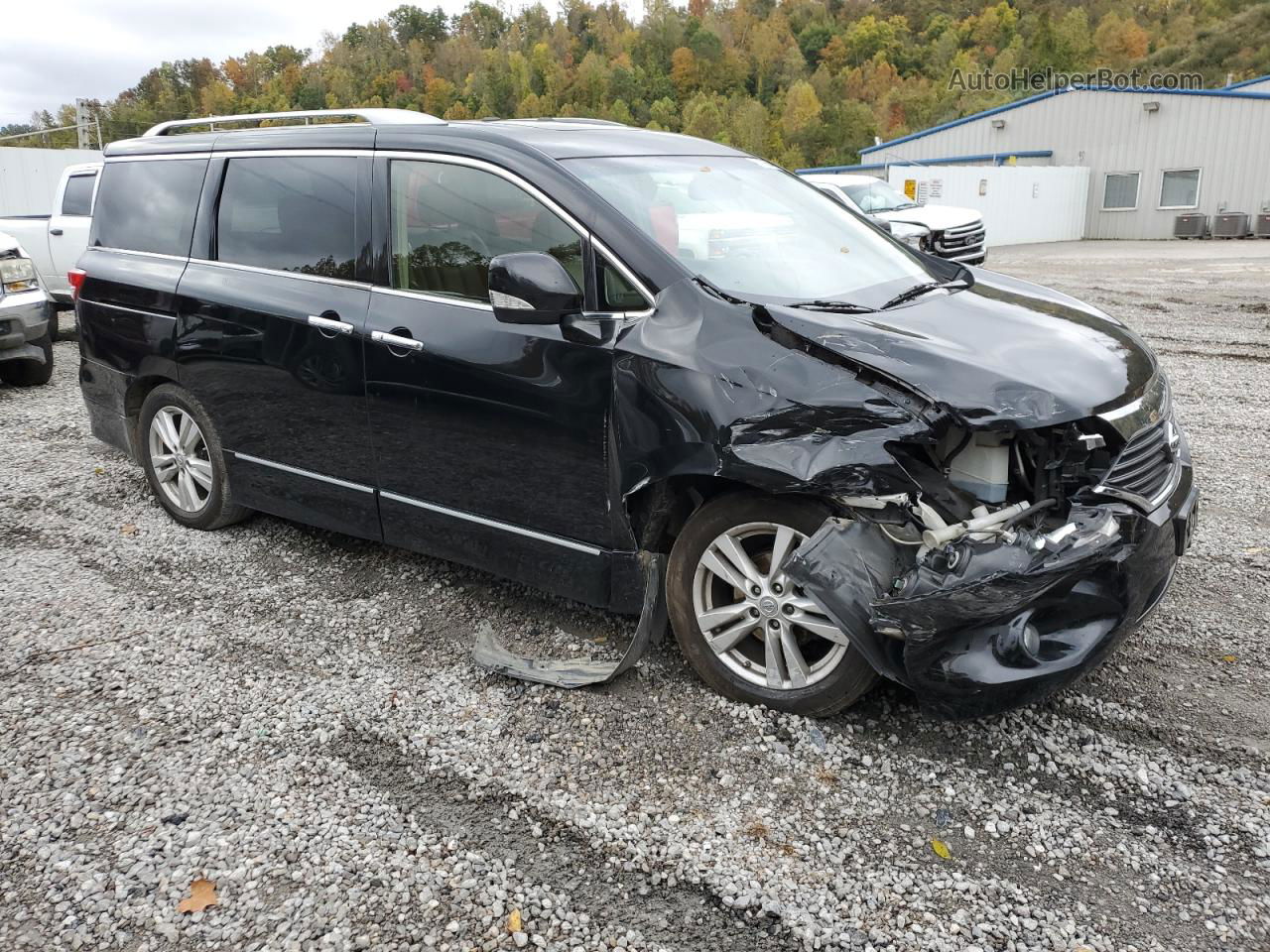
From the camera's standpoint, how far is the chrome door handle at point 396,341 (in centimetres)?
394

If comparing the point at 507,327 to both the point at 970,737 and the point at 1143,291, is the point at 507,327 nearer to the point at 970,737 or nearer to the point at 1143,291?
the point at 970,737

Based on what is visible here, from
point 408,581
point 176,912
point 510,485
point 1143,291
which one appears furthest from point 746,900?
point 1143,291

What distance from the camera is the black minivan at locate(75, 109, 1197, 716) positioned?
116 inches

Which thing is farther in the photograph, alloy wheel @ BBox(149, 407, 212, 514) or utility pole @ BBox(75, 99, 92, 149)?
utility pole @ BBox(75, 99, 92, 149)

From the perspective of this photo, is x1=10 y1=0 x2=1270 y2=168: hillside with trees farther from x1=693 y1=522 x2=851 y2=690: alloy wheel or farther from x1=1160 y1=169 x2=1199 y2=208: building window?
x1=693 y1=522 x2=851 y2=690: alloy wheel

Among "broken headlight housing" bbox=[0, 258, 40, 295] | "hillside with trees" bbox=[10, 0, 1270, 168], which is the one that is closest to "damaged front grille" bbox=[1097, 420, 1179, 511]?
"broken headlight housing" bbox=[0, 258, 40, 295]

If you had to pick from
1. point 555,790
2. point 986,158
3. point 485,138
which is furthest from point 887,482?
point 986,158

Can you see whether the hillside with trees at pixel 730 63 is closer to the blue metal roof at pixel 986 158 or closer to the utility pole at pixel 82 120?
the utility pole at pixel 82 120

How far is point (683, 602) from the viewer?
348 cm

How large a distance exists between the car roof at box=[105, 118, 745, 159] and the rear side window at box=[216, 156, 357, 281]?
0.10 m

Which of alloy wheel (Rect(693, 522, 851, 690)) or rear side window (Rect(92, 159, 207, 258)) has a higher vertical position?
rear side window (Rect(92, 159, 207, 258))

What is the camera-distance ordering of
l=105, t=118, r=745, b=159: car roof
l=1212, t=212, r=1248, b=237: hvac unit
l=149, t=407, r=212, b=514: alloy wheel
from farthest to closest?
l=1212, t=212, r=1248, b=237: hvac unit → l=149, t=407, r=212, b=514: alloy wheel → l=105, t=118, r=745, b=159: car roof

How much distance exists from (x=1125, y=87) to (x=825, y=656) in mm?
35786

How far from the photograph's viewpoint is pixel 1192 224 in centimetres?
3152
